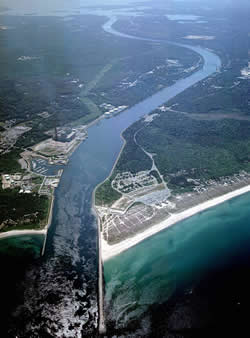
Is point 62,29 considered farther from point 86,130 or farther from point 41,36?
point 86,130

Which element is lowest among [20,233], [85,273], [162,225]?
[85,273]

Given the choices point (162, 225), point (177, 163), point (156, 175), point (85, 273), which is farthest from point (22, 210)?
point (177, 163)

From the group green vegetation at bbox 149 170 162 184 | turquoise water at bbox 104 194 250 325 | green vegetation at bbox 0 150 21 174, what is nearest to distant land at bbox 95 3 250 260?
green vegetation at bbox 149 170 162 184

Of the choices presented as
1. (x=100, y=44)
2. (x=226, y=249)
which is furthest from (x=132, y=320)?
Result: (x=100, y=44)

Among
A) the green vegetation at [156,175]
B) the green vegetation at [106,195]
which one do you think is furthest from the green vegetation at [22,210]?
the green vegetation at [156,175]

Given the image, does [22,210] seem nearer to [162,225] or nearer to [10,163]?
[10,163]

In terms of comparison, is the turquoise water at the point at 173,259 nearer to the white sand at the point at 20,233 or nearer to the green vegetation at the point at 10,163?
the white sand at the point at 20,233
